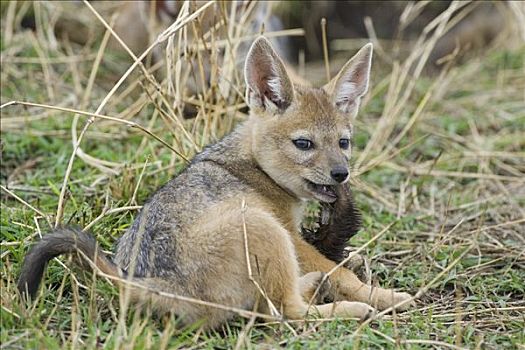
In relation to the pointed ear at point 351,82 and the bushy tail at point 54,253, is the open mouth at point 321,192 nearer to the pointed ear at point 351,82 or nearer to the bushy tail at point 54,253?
the pointed ear at point 351,82

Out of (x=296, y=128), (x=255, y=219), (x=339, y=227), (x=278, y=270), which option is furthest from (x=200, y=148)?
(x=278, y=270)

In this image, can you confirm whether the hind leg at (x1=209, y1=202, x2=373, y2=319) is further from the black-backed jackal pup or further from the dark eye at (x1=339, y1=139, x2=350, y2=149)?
the dark eye at (x1=339, y1=139, x2=350, y2=149)

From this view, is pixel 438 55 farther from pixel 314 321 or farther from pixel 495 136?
pixel 314 321

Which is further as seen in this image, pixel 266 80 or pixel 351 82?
pixel 351 82

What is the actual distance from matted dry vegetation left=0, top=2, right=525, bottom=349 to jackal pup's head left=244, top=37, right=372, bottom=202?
44 centimetres

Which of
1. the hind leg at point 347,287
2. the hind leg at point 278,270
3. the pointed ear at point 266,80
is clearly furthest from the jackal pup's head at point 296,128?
the hind leg at point 278,270

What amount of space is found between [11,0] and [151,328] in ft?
17.2

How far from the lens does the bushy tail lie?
3.80 m

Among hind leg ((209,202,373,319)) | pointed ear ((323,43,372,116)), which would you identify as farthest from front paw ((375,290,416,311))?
pointed ear ((323,43,372,116))

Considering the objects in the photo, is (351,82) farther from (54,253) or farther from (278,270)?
(54,253)

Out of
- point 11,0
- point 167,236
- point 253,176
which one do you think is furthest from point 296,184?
point 11,0

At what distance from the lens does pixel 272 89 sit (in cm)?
482

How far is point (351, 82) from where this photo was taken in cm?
506

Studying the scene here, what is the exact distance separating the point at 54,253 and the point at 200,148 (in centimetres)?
192
